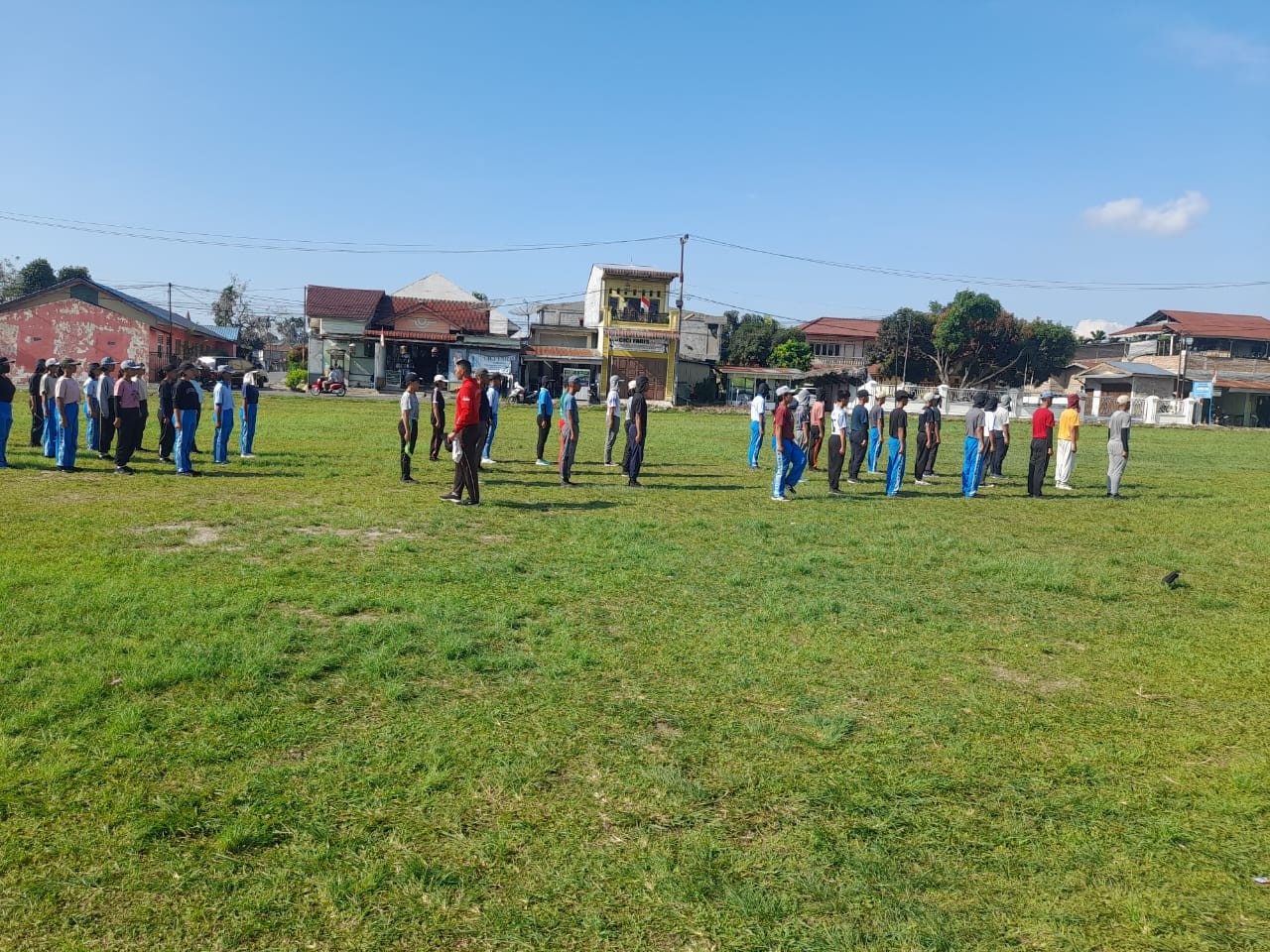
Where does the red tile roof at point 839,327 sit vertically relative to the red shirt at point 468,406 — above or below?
above

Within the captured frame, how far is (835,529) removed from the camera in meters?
11.9

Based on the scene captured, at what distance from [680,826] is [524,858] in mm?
736

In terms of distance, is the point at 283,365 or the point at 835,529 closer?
the point at 835,529

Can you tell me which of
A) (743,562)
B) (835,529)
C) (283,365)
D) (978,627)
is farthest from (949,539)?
(283,365)

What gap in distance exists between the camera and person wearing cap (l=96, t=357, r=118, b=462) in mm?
15680

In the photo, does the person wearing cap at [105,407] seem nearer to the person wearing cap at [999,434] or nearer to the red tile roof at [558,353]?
the person wearing cap at [999,434]

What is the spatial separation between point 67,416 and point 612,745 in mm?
13323

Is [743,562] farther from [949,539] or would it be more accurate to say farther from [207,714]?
[207,714]

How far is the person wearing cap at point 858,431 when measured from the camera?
55.4 feet

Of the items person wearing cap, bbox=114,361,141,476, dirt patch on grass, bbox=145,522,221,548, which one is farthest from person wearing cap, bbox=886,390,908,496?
person wearing cap, bbox=114,361,141,476

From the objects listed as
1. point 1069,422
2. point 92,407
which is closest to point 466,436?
point 92,407

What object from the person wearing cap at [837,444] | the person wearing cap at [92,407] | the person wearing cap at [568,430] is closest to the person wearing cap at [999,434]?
the person wearing cap at [837,444]

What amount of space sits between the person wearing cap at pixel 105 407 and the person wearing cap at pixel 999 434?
54.5ft

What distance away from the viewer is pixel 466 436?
1222 centimetres
